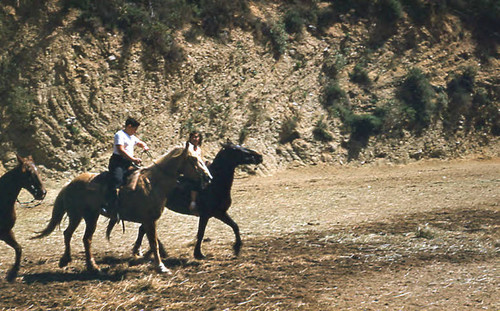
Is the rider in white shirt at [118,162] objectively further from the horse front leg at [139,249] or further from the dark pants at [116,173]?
the horse front leg at [139,249]

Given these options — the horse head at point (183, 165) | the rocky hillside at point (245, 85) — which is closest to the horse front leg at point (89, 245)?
the horse head at point (183, 165)

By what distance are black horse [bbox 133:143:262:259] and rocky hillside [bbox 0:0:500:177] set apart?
11.1 metres

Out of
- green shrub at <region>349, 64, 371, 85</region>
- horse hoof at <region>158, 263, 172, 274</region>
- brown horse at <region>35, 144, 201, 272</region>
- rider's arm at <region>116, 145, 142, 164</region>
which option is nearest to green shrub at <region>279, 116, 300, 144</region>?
green shrub at <region>349, 64, 371, 85</region>

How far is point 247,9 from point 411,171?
12890 mm

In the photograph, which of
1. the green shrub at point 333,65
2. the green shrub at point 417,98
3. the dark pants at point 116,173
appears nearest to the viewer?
the dark pants at point 116,173

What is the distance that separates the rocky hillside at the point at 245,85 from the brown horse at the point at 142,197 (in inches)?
438

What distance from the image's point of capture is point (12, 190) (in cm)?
801

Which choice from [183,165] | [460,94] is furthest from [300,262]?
[460,94]

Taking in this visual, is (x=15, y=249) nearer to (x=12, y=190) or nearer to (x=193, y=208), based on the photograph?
(x=12, y=190)

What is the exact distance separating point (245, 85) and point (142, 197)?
1625 cm

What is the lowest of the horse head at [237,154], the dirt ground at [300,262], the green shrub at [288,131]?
the dirt ground at [300,262]

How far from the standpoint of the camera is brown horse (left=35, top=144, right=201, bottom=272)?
329 inches

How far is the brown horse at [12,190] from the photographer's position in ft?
26.1

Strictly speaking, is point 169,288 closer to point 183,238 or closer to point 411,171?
point 183,238
